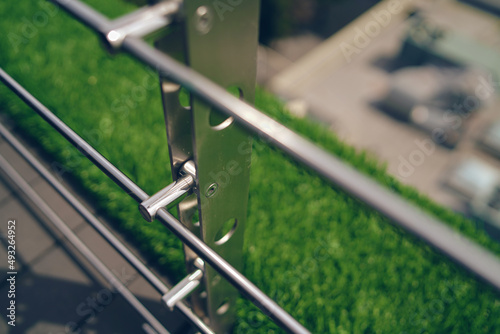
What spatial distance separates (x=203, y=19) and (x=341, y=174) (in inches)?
13.6

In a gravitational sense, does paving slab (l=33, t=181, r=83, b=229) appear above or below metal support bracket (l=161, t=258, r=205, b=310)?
below

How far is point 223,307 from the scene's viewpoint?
1.34 metres

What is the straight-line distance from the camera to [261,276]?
1737 millimetres

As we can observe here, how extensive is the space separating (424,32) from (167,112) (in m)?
18.8

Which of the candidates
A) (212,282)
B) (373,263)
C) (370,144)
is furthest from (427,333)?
(370,144)

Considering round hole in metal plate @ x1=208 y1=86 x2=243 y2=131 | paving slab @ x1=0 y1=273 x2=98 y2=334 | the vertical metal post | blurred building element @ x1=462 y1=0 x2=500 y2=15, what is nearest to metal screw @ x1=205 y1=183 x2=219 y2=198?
the vertical metal post

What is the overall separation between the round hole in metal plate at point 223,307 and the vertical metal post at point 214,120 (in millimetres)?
156

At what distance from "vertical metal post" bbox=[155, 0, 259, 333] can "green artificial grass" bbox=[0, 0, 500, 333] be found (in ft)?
2.15

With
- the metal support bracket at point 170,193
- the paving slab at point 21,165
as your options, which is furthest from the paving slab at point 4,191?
the metal support bracket at point 170,193

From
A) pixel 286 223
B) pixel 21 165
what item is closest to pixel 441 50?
pixel 286 223

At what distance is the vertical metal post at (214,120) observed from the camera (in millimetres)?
653

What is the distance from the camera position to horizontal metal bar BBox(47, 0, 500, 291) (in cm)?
43

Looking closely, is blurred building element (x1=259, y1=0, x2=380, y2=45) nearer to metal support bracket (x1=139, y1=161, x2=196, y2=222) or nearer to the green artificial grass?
the green artificial grass

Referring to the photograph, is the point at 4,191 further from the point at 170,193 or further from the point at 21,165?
the point at 170,193
